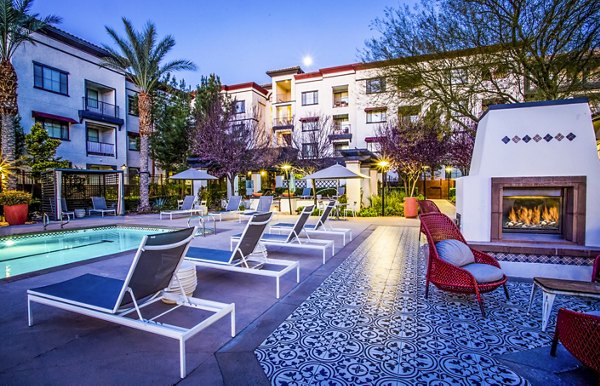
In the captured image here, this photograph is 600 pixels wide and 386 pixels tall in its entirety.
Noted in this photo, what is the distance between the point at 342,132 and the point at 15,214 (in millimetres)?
22060

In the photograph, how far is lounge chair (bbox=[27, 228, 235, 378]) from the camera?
271cm

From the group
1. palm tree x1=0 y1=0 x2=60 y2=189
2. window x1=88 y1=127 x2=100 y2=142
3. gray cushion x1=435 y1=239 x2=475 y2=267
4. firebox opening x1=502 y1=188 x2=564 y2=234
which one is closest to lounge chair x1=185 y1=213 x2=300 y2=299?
gray cushion x1=435 y1=239 x2=475 y2=267

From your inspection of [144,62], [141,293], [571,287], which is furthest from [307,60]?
[141,293]

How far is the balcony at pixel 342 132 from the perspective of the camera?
26.0 meters

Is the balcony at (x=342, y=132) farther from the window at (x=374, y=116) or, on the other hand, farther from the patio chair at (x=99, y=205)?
the patio chair at (x=99, y=205)

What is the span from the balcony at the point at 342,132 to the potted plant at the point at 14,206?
64.2ft

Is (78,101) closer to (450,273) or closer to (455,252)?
(455,252)

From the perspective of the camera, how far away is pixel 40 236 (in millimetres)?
9531

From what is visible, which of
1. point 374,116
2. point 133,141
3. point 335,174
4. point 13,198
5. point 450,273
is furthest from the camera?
point 374,116

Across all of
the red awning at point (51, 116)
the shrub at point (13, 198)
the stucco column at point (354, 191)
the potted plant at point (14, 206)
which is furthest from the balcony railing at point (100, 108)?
the stucco column at point (354, 191)

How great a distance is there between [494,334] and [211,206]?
683 inches

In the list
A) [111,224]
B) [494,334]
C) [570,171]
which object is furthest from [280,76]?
[494,334]

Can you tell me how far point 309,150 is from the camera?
70.2 ft

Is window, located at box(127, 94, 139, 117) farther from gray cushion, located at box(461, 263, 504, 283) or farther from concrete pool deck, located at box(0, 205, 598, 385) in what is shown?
gray cushion, located at box(461, 263, 504, 283)
